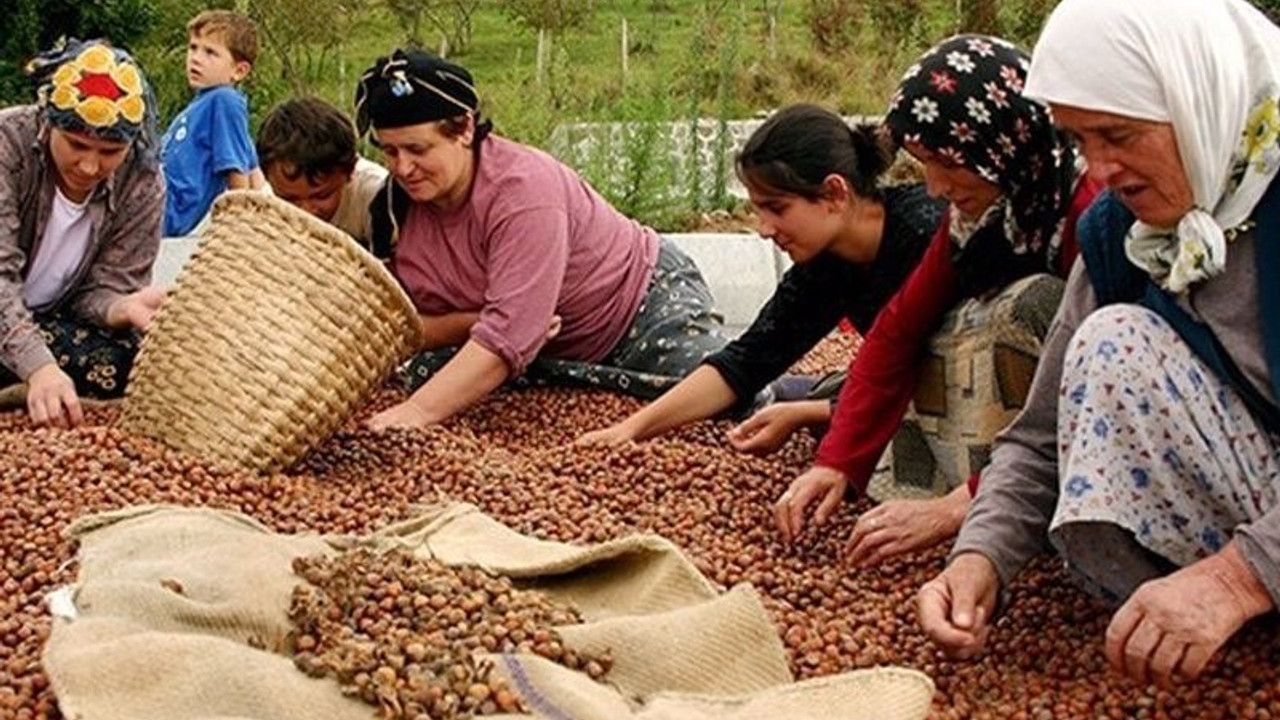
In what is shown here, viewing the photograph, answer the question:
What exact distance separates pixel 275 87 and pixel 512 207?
6867 mm

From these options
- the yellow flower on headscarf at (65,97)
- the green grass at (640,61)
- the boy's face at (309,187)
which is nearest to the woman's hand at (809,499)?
the boy's face at (309,187)

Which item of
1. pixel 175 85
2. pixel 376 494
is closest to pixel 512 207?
pixel 376 494

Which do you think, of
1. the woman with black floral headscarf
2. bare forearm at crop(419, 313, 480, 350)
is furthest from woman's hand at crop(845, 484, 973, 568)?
bare forearm at crop(419, 313, 480, 350)

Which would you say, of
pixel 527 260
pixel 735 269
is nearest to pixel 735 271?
pixel 735 269

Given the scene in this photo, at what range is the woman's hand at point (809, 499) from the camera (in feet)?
12.2

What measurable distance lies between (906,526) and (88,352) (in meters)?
2.69

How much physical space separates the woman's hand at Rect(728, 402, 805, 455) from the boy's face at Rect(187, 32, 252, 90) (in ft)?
11.3

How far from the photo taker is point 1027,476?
9.90 ft

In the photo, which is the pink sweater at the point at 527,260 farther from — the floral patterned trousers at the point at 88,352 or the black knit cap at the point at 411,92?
the floral patterned trousers at the point at 88,352

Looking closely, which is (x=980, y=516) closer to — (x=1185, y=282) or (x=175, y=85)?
(x=1185, y=282)

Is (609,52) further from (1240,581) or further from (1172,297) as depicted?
(1240,581)

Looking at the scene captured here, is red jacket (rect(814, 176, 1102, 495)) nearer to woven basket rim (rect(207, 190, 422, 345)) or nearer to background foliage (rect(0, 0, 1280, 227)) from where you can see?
woven basket rim (rect(207, 190, 422, 345))

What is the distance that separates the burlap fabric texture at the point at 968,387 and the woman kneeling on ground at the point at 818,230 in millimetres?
352

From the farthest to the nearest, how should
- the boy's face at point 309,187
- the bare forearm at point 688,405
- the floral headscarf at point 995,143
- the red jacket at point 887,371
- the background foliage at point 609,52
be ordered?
1. the background foliage at point 609,52
2. the boy's face at point 309,187
3. the bare forearm at point 688,405
4. the red jacket at point 887,371
5. the floral headscarf at point 995,143
